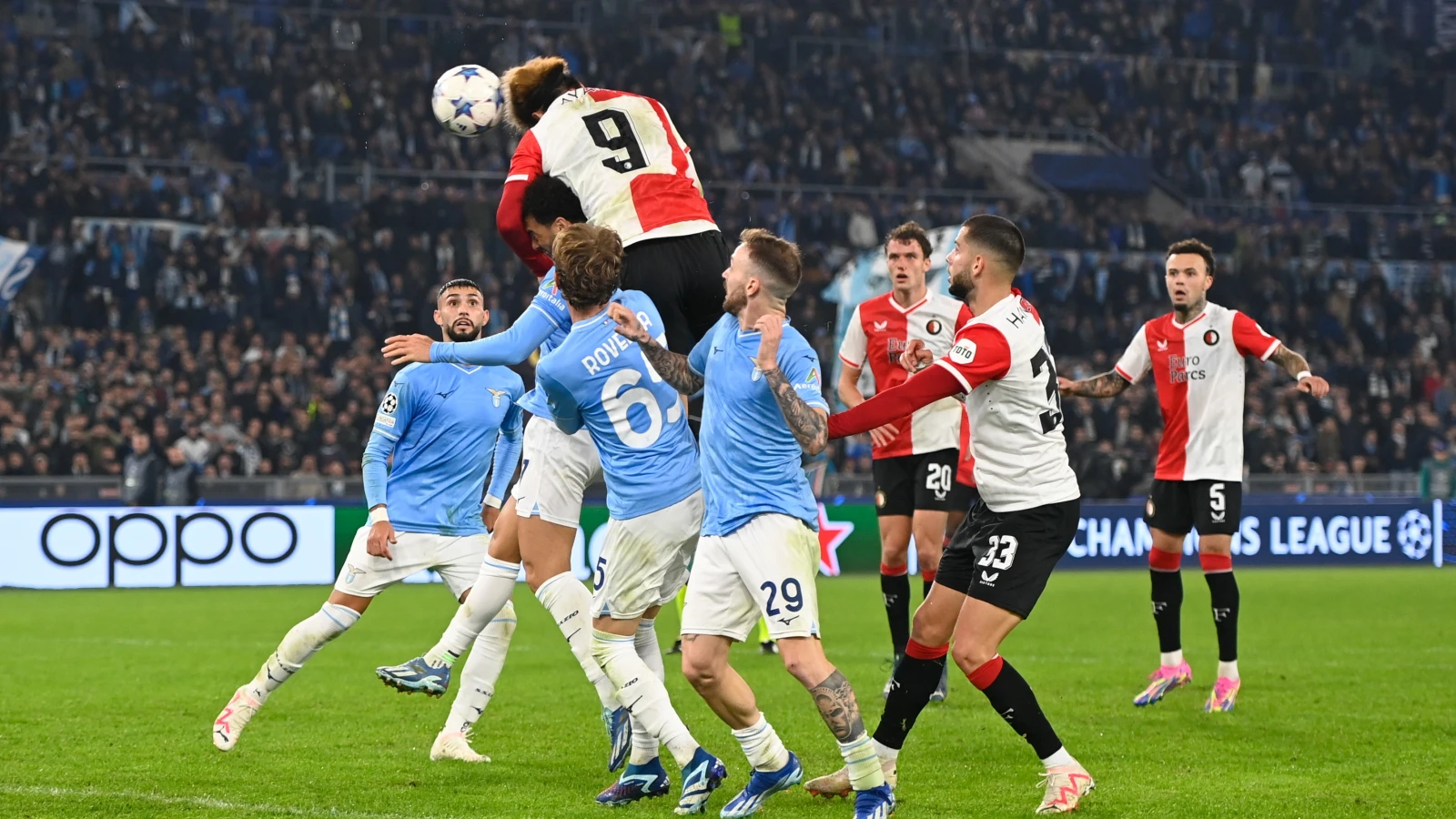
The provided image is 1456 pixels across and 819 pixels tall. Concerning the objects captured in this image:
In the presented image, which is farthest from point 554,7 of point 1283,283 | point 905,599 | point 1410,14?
point 905,599

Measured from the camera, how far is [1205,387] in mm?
9391

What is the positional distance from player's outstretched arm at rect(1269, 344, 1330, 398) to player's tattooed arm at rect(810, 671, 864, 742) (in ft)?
12.4

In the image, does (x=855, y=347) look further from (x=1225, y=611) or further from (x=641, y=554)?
(x=641, y=554)

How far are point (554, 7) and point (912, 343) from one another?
26.6 meters

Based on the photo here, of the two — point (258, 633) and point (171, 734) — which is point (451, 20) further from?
point (171, 734)

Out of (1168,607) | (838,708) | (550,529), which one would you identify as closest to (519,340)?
(550,529)

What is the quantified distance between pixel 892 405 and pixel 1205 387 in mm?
4445

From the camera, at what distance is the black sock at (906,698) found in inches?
250

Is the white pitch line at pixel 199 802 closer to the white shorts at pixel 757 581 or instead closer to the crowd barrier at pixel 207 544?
the white shorts at pixel 757 581

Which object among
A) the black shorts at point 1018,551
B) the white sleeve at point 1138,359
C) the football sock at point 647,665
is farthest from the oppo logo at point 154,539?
the black shorts at point 1018,551

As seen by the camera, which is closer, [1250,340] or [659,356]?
[659,356]

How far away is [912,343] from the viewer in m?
6.50

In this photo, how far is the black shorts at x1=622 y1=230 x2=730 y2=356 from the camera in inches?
276

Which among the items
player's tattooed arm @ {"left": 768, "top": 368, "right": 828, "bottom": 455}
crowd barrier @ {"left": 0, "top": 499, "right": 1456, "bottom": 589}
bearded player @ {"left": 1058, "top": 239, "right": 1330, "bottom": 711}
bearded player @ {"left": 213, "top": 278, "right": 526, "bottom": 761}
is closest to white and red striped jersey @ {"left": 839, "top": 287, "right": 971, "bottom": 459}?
bearded player @ {"left": 1058, "top": 239, "right": 1330, "bottom": 711}
